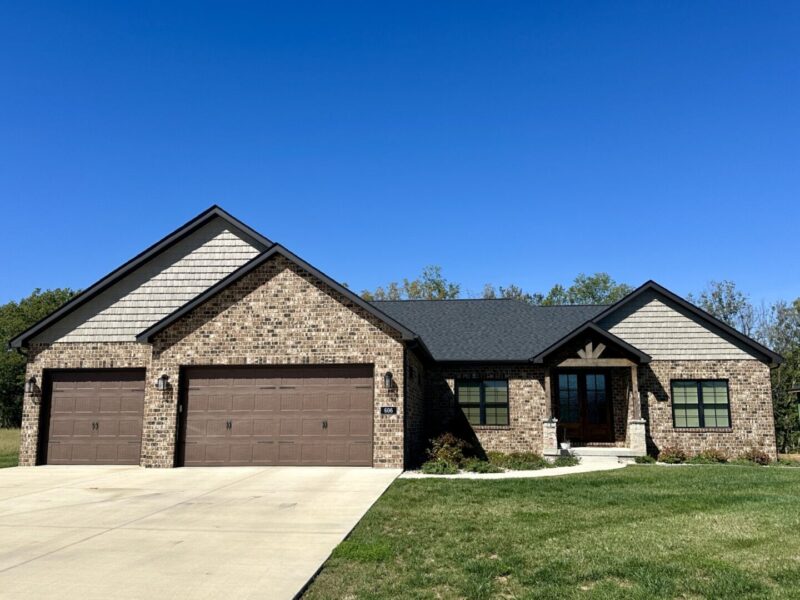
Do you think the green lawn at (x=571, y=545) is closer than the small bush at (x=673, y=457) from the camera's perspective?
Yes

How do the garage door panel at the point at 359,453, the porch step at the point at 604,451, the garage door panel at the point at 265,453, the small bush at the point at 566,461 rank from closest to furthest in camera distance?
the garage door panel at the point at 359,453, the garage door panel at the point at 265,453, the small bush at the point at 566,461, the porch step at the point at 604,451

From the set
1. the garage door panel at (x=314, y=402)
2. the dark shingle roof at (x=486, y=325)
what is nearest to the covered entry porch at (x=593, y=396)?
the dark shingle roof at (x=486, y=325)

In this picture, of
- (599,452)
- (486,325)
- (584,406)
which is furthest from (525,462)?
(486,325)

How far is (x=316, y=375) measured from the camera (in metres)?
16.2

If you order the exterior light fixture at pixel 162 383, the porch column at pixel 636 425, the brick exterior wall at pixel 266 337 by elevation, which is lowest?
the porch column at pixel 636 425

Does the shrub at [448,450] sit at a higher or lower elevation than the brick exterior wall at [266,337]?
lower

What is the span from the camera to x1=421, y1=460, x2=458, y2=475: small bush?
15125 millimetres

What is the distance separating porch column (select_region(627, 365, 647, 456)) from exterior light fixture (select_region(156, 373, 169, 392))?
46.0 ft

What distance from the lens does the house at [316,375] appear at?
52.4ft

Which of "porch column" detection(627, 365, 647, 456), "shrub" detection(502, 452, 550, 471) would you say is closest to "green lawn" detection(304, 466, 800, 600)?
"shrub" detection(502, 452, 550, 471)

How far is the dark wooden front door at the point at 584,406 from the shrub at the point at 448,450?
→ 4659 millimetres

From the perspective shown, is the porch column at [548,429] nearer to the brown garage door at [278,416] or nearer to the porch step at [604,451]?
the porch step at [604,451]

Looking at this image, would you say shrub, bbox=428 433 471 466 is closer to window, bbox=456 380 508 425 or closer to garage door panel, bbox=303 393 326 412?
window, bbox=456 380 508 425

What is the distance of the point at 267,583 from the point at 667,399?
17.1 m
